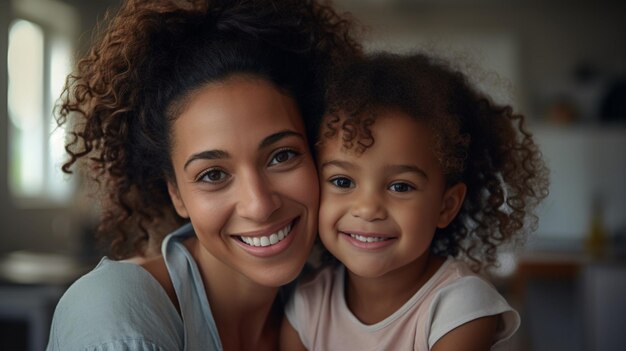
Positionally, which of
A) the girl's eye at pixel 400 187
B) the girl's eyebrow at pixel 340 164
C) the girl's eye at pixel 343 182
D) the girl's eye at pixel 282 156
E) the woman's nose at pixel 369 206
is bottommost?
the woman's nose at pixel 369 206

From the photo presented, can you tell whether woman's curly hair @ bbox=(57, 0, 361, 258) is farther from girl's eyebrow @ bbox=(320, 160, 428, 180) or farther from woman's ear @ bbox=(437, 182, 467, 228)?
woman's ear @ bbox=(437, 182, 467, 228)

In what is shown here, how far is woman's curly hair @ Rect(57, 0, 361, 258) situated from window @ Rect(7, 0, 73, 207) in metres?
4.32

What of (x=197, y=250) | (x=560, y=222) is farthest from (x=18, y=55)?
(x=197, y=250)

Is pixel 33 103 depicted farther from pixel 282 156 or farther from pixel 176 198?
pixel 282 156

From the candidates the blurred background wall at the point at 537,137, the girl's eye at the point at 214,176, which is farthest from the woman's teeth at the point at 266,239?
the blurred background wall at the point at 537,137

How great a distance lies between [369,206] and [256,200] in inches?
8.3

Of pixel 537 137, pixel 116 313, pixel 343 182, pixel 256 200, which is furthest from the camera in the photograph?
pixel 537 137

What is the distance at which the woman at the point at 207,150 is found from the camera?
4.20 feet

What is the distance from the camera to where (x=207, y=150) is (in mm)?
1296

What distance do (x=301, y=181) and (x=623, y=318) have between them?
398 centimetres

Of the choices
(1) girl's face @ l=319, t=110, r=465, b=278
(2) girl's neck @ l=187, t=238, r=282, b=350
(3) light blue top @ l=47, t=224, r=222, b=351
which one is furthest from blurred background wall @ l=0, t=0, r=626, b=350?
(1) girl's face @ l=319, t=110, r=465, b=278

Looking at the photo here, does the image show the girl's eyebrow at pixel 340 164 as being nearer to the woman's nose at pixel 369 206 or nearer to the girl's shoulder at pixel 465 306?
the woman's nose at pixel 369 206

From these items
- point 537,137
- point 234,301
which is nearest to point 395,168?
point 234,301

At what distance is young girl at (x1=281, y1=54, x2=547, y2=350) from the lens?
1.35 m
